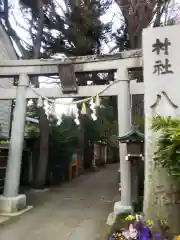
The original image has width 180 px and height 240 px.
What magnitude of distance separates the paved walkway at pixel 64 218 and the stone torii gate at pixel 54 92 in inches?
39.7

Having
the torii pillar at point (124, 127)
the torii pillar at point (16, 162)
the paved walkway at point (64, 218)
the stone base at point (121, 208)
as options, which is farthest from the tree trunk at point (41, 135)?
the stone base at point (121, 208)

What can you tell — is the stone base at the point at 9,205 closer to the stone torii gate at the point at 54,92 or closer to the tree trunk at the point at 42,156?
the stone torii gate at the point at 54,92

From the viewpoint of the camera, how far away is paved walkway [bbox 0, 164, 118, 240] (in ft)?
22.8

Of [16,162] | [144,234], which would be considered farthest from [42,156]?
[144,234]

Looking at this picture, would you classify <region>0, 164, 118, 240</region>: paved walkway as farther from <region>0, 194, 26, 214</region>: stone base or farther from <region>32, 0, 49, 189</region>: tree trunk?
<region>32, 0, 49, 189</region>: tree trunk

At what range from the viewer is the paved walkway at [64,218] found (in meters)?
6.94

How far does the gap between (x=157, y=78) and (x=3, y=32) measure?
10981 millimetres

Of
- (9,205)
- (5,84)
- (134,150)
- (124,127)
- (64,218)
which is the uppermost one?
(5,84)

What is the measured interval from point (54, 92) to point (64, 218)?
14.5 feet

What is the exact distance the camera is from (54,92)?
9875mm

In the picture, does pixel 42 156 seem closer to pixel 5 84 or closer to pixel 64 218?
pixel 5 84

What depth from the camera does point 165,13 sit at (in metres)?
13.9

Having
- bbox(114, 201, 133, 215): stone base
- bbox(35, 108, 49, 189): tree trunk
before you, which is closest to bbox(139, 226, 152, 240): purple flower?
bbox(114, 201, 133, 215): stone base

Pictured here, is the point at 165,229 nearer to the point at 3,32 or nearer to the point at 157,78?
the point at 157,78
